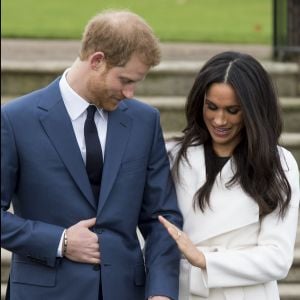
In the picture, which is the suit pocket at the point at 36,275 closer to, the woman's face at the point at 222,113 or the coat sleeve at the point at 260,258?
the coat sleeve at the point at 260,258

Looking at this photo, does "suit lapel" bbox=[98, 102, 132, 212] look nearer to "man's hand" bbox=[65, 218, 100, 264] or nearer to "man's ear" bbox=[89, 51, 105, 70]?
"man's hand" bbox=[65, 218, 100, 264]

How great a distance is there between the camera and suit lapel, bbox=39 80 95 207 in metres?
3.69

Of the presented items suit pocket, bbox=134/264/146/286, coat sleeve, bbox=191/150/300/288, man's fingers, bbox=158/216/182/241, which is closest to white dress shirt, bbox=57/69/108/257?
man's fingers, bbox=158/216/182/241

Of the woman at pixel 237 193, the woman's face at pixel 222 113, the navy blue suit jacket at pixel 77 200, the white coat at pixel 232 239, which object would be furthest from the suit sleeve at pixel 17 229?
the woman's face at pixel 222 113

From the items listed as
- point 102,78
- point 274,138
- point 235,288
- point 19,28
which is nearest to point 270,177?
point 274,138

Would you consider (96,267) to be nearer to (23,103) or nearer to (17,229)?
(17,229)

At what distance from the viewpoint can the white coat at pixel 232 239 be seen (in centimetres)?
379

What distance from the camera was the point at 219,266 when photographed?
3.79 meters

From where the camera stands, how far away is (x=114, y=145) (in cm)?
377

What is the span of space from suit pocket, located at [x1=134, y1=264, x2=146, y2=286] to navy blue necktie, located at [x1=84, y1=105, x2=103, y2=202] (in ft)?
0.99

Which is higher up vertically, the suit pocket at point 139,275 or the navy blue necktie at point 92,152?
the navy blue necktie at point 92,152

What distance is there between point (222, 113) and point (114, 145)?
14.8 inches

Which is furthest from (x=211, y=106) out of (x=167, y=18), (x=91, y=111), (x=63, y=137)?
(x=167, y=18)

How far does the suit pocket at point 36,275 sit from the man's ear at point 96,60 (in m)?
0.68
